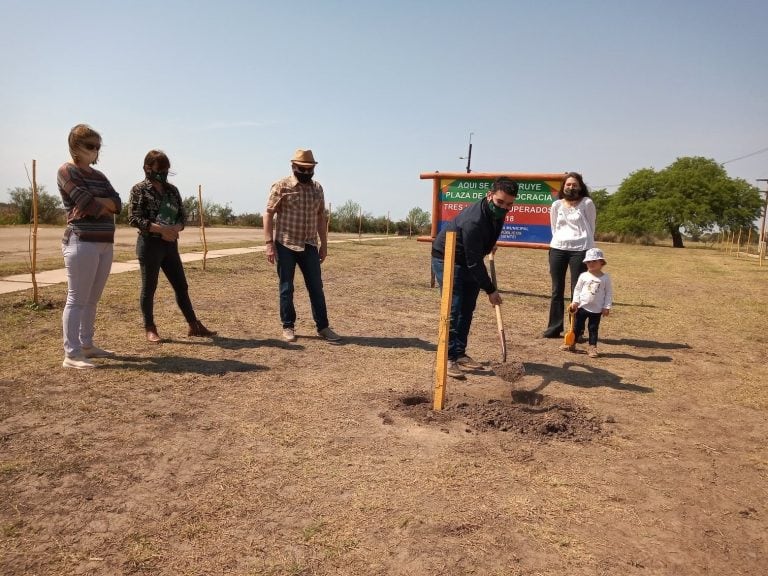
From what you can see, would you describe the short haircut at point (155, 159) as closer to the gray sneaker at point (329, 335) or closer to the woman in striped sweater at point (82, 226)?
the woman in striped sweater at point (82, 226)

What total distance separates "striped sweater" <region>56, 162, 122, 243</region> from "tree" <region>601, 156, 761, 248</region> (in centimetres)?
4963

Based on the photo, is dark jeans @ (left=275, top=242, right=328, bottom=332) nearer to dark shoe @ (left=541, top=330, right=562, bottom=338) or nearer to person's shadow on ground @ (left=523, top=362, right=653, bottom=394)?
person's shadow on ground @ (left=523, top=362, right=653, bottom=394)

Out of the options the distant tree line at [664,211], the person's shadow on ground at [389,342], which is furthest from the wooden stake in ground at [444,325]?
the distant tree line at [664,211]

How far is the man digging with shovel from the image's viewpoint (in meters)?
4.21

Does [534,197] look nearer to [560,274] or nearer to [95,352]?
[560,274]

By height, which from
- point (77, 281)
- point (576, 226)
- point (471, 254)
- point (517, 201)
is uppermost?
point (517, 201)

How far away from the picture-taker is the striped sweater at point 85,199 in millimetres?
4156

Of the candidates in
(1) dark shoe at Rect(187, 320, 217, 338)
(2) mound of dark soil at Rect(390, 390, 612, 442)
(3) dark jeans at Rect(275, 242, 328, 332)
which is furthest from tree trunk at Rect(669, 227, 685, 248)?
(1) dark shoe at Rect(187, 320, 217, 338)

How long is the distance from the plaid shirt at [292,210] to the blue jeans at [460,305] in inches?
63.2

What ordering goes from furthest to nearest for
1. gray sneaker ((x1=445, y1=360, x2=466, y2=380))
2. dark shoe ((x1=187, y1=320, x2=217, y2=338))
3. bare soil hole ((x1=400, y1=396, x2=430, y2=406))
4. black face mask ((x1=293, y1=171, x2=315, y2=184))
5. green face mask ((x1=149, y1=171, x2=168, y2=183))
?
dark shoe ((x1=187, y1=320, x2=217, y2=338)), black face mask ((x1=293, y1=171, x2=315, y2=184)), green face mask ((x1=149, y1=171, x2=168, y2=183)), gray sneaker ((x1=445, y1=360, x2=466, y2=380)), bare soil hole ((x1=400, y1=396, x2=430, y2=406))

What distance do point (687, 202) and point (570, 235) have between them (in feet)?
156

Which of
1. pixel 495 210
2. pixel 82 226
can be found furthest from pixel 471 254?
pixel 82 226

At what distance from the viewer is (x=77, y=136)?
4.13m

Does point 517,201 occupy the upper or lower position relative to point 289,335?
upper
